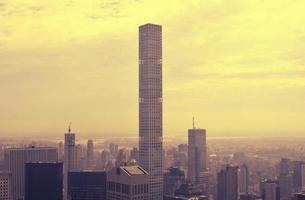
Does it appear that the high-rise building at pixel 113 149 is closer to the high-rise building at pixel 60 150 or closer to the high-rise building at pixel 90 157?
the high-rise building at pixel 90 157

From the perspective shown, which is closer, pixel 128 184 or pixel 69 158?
pixel 128 184

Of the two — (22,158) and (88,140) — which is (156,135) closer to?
(22,158)

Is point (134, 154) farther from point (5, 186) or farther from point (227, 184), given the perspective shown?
Answer: point (5, 186)

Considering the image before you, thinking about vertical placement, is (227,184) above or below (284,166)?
below

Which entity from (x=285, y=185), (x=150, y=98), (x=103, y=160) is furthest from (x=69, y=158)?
(x=285, y=185)

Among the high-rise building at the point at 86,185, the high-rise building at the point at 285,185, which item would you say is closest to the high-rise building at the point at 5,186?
the high-rise building at the point at 86,185

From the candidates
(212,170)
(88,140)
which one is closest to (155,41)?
(212,170)
